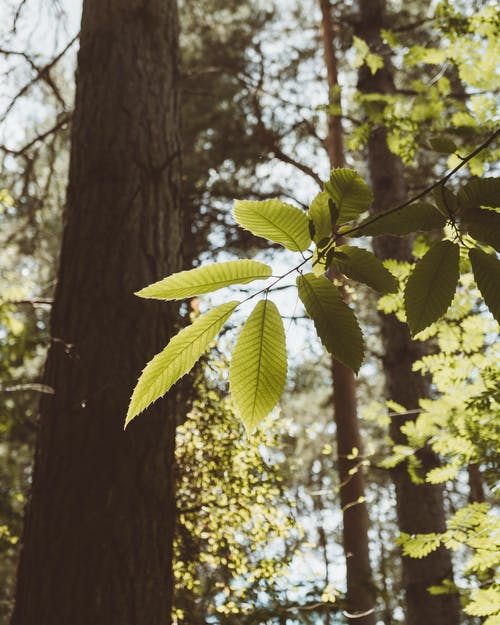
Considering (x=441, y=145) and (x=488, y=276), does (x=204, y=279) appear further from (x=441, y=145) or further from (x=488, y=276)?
(x=441, y=145)

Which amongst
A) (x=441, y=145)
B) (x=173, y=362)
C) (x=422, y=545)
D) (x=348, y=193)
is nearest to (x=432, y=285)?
(x=348, y=193)

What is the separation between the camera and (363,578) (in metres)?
2.74

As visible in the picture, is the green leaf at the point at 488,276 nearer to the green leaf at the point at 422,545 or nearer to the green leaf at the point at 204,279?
the green leaf at the point at 204,279

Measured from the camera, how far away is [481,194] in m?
0.72

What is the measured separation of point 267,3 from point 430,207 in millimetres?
10155

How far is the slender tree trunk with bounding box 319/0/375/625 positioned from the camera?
2781mm

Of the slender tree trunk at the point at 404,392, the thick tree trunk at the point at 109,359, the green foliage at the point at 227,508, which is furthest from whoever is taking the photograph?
the slender tree trunk at the point at 404,392

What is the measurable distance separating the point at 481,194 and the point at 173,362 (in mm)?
512

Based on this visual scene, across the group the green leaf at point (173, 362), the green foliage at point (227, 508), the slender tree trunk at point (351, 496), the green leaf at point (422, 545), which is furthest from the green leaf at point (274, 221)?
the slender tree trunk at point (351, 496)

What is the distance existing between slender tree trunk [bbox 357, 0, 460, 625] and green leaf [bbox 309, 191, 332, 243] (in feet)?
8.16

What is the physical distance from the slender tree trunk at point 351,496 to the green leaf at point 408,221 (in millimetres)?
2133

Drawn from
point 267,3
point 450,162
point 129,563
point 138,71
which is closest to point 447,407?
point 450,162

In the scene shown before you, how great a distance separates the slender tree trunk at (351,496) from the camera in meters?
2.78

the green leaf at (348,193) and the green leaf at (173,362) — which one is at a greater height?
the green leaf at (348,193)
